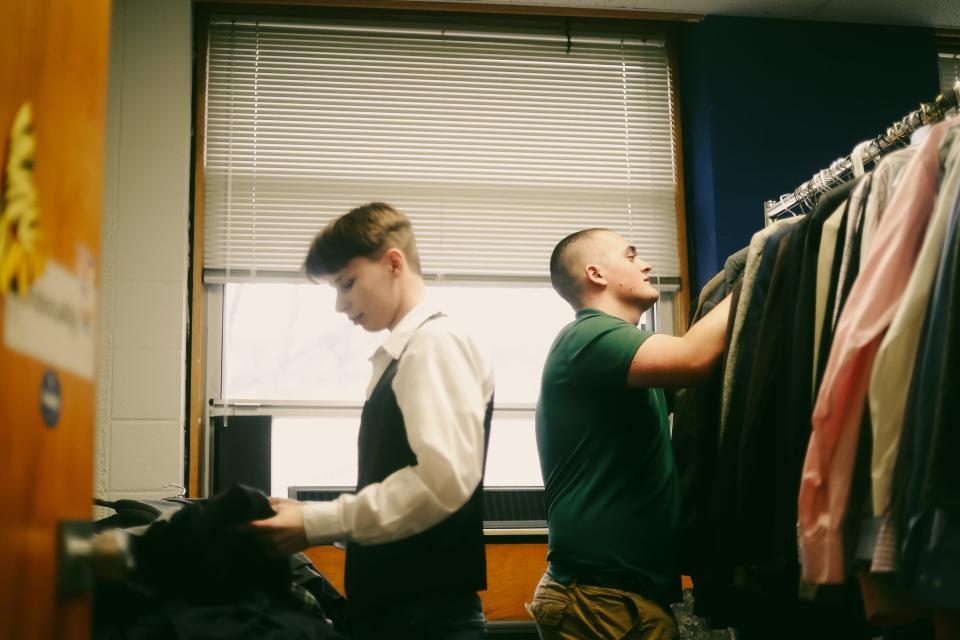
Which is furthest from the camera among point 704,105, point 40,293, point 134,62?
point 704,105

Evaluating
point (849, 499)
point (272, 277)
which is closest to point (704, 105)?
point (272, 277)

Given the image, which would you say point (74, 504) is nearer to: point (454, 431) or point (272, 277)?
point (454, 431)

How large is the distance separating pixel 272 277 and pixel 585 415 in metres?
1.54

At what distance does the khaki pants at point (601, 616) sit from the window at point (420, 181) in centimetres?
129

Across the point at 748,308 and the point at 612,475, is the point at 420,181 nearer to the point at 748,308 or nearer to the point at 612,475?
the point at 612,475

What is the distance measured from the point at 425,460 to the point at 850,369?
2.06ft

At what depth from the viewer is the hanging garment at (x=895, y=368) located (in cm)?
126

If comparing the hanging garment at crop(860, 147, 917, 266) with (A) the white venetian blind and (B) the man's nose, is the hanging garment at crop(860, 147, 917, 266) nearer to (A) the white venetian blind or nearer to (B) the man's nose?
(B) the man's nose

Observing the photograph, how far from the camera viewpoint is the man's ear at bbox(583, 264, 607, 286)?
2150mm

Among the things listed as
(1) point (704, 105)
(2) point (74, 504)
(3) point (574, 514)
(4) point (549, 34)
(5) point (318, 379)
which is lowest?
(3) point (574, 514)

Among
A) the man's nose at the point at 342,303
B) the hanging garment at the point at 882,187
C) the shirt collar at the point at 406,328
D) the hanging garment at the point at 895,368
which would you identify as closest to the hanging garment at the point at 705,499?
the hanging garment at the point at 882,187

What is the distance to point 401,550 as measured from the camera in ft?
4.66

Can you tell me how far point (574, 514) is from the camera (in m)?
1.90

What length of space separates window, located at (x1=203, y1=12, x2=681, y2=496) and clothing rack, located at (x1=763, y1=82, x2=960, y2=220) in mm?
979
